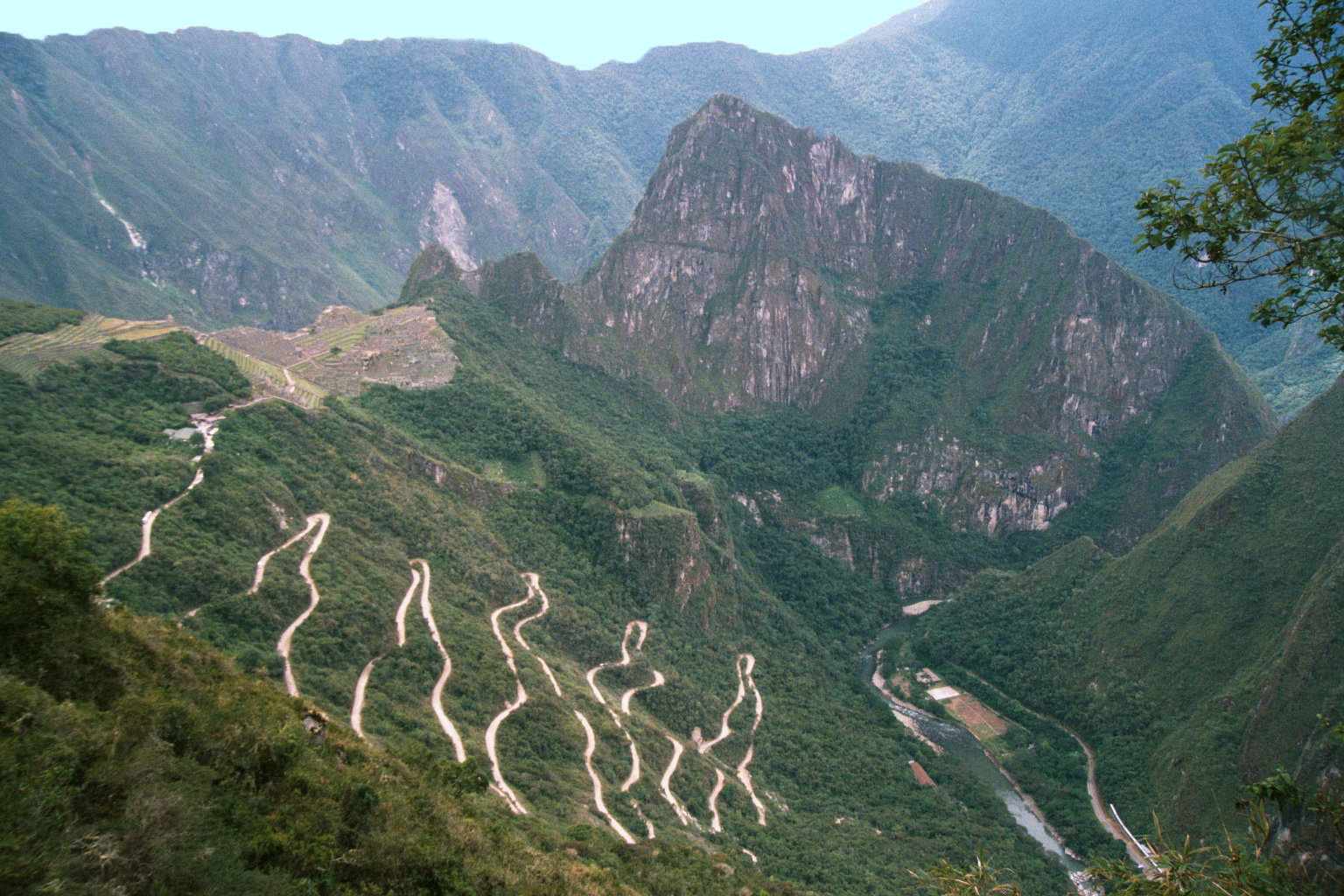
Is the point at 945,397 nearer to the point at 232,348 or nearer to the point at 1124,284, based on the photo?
the point at 1124,284

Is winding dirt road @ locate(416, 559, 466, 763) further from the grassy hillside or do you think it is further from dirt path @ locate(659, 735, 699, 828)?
dirt path @ locate(659, 735, 699, 828)

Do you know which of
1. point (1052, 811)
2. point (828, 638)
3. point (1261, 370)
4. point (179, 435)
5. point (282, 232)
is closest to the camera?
point (179, 435)

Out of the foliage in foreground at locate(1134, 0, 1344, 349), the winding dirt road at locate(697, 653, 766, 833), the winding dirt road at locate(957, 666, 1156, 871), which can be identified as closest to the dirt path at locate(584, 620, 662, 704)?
the winding dirt road at locate(697, 653, 766, 833)

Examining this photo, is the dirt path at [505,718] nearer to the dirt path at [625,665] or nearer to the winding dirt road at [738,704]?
the dirt path at [625,665]

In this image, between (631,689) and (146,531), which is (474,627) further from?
(146,531)

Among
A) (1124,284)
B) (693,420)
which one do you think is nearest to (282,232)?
(693,420)

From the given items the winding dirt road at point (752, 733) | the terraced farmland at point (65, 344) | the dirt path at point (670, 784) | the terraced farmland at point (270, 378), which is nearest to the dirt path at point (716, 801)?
the winding dirt road at point (752, 733)
